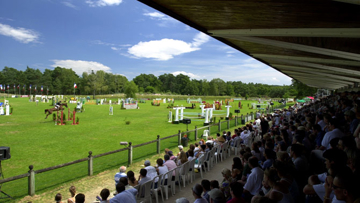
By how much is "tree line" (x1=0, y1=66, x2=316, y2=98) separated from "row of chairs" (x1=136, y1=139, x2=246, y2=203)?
61.6 metres

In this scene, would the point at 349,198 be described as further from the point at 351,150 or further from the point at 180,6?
the point at 180,6

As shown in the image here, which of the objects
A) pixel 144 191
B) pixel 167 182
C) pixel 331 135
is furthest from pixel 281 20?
pixel 144 191

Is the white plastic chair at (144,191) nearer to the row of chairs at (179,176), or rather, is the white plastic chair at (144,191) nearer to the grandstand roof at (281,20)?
the row of chairs at (179,176)

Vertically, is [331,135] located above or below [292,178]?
above

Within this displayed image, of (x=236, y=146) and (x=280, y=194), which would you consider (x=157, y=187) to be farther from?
(x=236, y=146)

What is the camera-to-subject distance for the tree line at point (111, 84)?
98769mm

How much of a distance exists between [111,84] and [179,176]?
10975 centimetres

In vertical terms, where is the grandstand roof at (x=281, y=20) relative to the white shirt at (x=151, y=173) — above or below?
above

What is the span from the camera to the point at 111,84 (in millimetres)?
110375

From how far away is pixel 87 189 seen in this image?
252 inches

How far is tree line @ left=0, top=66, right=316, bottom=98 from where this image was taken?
324 feet

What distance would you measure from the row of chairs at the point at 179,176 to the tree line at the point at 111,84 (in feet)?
202

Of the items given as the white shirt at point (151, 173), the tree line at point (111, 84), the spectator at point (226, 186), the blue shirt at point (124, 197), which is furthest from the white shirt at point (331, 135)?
the tree line at point (111, 84)

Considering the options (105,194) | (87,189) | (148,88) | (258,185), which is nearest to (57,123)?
(87,189)
